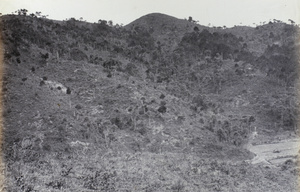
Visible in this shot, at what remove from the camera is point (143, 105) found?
46.7 meters

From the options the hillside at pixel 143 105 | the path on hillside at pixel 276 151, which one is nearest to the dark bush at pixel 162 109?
the hillside at pixel 143 105

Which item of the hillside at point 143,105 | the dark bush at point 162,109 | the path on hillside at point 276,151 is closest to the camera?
the hillside at point 143,105

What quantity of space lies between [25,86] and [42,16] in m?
38.4

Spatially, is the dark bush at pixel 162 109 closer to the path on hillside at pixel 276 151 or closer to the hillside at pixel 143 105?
the hillside at pixel 143 105

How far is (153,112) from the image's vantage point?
151ft

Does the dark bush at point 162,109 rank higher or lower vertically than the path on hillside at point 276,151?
higher

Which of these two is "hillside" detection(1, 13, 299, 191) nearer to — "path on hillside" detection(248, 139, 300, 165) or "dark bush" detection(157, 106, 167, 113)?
"dark bush" detection(157, 106, 167, 113)

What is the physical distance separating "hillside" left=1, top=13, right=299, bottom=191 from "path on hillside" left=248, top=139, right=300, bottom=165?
6.02 feet

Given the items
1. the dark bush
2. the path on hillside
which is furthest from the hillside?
the path on hillside

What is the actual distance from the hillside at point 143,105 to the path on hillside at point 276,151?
1.83 metres

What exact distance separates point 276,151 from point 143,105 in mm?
19175

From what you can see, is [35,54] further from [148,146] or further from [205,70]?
[205,70]

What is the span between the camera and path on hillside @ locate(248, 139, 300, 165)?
35.5 m

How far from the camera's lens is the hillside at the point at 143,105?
21.2 m
